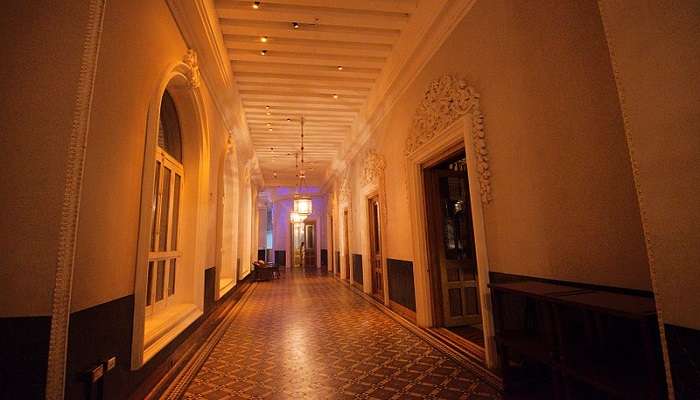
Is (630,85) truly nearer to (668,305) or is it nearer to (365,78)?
(668,305)

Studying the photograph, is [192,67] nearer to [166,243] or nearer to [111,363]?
[166,243]

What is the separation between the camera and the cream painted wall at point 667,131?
1.17 m

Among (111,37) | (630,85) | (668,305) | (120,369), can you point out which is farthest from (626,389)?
(111,37)

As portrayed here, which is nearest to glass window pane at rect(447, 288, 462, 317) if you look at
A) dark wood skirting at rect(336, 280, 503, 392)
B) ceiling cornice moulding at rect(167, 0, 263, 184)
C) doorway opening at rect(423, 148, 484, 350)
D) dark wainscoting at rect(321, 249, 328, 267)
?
doorway opening at rect(423, 148, 484, 350)

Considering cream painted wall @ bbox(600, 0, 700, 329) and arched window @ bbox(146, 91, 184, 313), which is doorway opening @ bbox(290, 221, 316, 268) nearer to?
arched window @ bbox(146, 91, 184, 313)

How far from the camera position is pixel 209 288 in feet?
15.0

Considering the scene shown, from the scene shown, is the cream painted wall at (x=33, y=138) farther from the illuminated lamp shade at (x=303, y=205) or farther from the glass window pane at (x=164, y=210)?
the illuminated lamp shade at (x=303, y=205)

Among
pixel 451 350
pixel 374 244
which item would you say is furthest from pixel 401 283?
pixel 374 244

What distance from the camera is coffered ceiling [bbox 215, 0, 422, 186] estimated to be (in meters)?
3.89

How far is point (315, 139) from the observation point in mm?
8773

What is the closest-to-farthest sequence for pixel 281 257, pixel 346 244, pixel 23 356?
pixel 23 356 < pixel 346 244 < pixel 281 257

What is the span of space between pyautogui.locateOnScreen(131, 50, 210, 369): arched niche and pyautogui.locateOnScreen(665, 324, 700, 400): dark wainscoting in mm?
3249

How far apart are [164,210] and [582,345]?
407cm

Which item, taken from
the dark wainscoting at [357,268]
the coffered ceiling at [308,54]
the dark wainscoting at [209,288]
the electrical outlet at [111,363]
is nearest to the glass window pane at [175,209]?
the dark wainscoting at [209,288]
